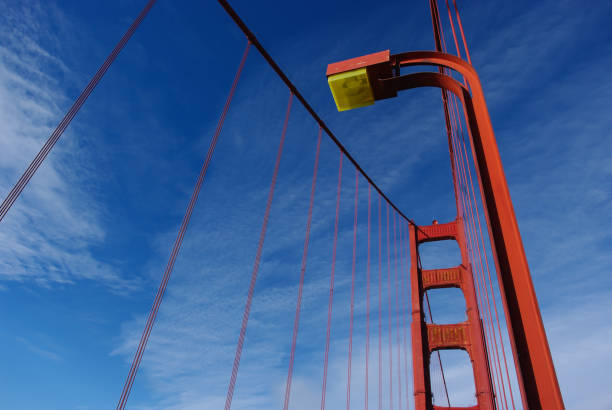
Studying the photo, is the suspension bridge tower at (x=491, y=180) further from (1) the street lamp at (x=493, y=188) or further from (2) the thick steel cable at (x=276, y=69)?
(2) the thick steel cable at (x=276, y=69)

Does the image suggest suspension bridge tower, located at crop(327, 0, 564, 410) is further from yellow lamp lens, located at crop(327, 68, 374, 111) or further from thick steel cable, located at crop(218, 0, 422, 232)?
thick steel cable, located at crop(218, 0, 422, 232)

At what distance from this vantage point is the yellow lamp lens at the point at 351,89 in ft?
6.84

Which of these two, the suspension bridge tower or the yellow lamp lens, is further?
the yellow lamp lens

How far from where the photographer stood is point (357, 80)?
2.09m

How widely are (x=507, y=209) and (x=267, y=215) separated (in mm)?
4990

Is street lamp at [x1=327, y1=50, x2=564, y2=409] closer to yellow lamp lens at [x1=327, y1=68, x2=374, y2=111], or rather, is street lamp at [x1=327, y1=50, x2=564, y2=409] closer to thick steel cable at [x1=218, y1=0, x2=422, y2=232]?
yellow lamp lens at [x1=327, y1=68, x2=374, y2=111]

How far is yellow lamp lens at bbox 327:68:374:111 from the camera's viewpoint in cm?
208

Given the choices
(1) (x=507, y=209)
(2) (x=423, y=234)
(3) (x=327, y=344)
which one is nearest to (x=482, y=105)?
(1) (x=507, y=209)

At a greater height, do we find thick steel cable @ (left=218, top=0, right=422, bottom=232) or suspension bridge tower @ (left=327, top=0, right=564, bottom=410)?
thick steel cable @ (left=218, top=0, right=422, bottom=232)

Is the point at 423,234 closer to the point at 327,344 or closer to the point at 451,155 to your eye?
the point at 451,155

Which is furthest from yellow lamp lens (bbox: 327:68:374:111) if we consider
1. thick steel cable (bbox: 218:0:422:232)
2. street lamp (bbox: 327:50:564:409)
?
thick steel cable (bbox: 218:0:422:232)

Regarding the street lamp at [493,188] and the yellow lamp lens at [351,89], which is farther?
the yellow lamp lens at [351,89]

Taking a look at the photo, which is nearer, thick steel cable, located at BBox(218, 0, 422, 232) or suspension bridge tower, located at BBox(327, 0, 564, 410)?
suspension bridge tower, located at BBox(327, 0, 564, 410)

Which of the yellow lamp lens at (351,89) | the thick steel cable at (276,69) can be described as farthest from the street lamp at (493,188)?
the thick steel cable at (276,69)
